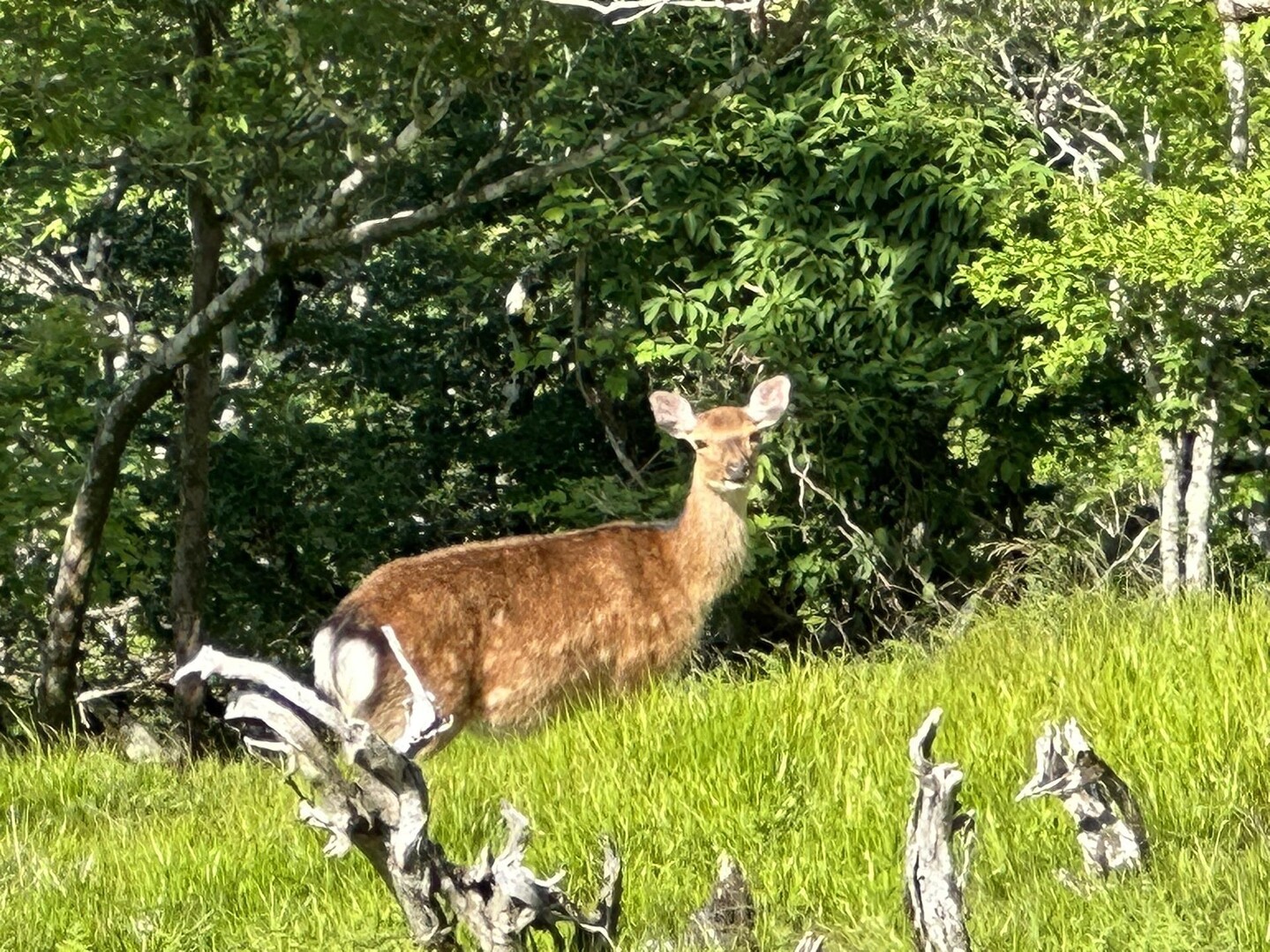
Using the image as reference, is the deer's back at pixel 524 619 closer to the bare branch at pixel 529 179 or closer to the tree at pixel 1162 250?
the tree at pixel 1162 250

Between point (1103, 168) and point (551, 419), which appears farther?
point (551, 419)

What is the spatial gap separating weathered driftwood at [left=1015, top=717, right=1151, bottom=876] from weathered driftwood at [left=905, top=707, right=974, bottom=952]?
555 mm

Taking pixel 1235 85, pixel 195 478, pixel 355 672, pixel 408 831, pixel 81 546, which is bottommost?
pixel 81 546

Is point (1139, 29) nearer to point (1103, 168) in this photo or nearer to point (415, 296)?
point (1103, 168)

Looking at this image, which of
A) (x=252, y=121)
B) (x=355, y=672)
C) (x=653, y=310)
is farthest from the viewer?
(x=252, y=121)

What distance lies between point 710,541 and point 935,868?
5238 mm

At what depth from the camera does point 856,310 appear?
11.6 meters

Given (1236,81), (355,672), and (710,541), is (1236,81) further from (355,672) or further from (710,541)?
(355,672)

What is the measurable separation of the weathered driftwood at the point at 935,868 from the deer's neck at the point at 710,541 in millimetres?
5030

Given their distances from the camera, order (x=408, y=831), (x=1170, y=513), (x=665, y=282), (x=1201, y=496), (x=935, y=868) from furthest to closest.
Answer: (x=665, y=282)
(x=1170, y=513)
(x=1201, y=496)
(x=408, y=831)
(x=935, y=868)

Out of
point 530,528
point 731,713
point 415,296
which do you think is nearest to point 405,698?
point 731,713

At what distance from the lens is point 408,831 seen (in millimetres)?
4145

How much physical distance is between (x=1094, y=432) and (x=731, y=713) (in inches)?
255

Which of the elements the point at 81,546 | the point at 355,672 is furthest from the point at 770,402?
the point at 81,546
